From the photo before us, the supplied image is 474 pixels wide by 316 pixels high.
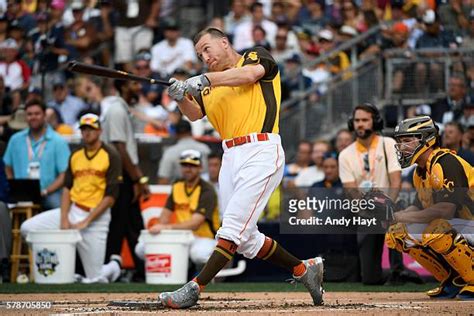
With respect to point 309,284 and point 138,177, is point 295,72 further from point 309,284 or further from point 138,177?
point 309,284

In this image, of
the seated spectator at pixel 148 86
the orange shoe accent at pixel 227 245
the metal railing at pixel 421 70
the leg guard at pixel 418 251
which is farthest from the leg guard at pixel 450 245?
the seated spectator at pixel 148 86

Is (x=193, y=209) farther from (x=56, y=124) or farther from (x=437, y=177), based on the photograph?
(x=437, y=177)

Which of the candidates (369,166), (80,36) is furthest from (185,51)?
(369,166)

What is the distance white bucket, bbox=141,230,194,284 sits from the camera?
42.6 ft

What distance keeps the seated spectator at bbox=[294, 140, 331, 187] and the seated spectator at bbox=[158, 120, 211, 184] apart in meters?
1.45

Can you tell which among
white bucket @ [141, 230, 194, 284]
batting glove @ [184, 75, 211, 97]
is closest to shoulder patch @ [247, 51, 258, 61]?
batting glove @ [184, 75, 211, 97]

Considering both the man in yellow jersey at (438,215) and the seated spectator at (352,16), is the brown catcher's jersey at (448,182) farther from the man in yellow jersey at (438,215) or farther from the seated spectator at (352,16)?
the seated spectator at (352,16)

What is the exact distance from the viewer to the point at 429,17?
17.4m

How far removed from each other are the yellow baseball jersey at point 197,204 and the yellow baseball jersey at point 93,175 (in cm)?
76

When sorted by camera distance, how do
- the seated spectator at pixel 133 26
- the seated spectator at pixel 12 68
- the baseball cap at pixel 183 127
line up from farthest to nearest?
the seated spectator at pixel 133 26, the seated spectator at pixel 12 68, the baseball cap at pixel 183 127

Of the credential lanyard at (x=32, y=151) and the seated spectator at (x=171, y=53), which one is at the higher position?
the seated spectator at (x=171, y=53)

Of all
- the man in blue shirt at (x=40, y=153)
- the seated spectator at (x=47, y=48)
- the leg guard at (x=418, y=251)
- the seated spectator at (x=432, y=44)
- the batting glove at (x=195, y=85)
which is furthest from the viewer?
the seated spectator at (x=47, y=48)

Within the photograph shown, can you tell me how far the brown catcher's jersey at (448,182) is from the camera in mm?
9430

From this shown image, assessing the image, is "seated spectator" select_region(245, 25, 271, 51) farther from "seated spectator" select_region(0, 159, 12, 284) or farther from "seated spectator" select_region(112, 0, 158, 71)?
"seated spectator" select_region(0, 159, 12, 284)
